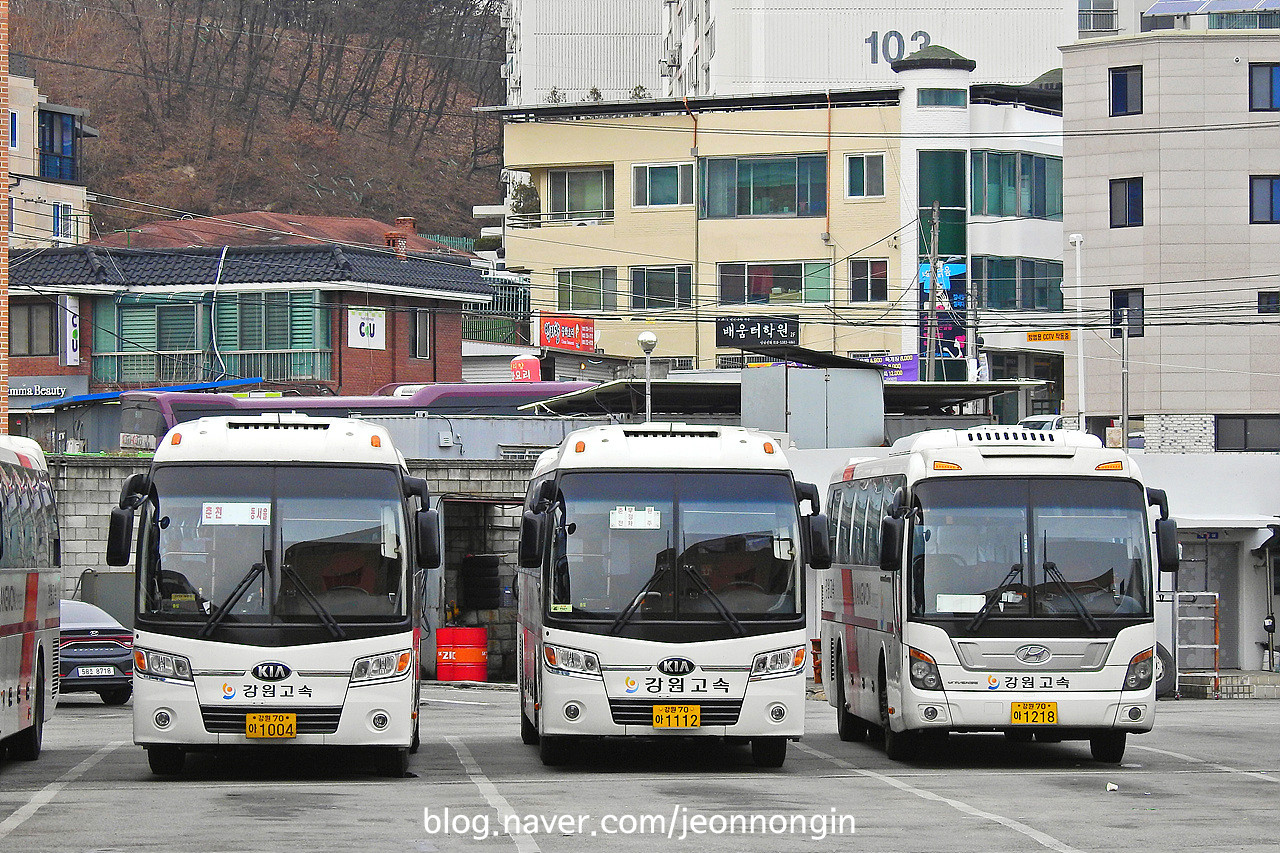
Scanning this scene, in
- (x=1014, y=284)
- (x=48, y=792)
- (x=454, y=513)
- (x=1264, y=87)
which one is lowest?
(x=48, y=792)

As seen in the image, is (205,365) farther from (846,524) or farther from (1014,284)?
(846,524)

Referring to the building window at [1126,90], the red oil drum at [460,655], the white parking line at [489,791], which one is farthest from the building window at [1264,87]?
the white parking line at [489,791]

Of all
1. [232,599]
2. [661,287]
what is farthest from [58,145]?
[232,599]

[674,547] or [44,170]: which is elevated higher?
[44,170]

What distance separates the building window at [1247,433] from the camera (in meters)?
51.4

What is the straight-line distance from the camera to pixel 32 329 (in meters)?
52.2

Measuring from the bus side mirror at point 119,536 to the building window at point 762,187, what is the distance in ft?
150

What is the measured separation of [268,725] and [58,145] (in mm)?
69206

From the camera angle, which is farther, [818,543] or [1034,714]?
[1034,714]

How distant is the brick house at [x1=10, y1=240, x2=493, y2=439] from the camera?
51.1 metres

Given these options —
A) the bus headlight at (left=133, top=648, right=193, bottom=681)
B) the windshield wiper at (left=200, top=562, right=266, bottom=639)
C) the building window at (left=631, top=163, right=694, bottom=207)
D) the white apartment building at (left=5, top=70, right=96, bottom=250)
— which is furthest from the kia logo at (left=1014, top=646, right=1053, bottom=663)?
the white apartment building at (left=5, top=70, right=96, bottom=250)

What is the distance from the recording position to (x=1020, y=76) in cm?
6819

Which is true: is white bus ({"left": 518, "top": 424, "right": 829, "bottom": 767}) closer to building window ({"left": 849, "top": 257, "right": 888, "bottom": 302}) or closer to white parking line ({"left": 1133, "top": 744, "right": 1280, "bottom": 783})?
white parking line ({"left": 1133, "top": 744, "right": 1280, "bottom": 783})

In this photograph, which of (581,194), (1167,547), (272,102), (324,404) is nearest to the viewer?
(1167,547)
